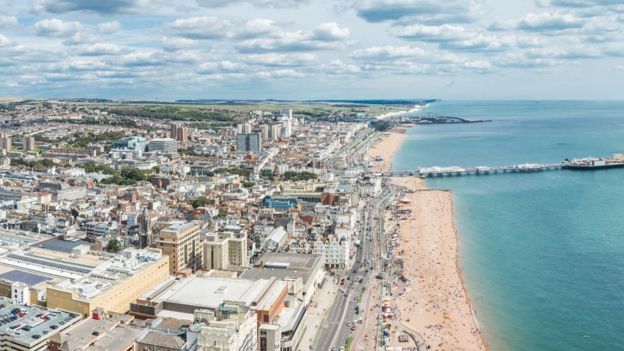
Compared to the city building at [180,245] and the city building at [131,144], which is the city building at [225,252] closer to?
the city building at [180,245]

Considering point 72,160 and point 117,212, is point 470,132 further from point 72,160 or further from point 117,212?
point 117,212

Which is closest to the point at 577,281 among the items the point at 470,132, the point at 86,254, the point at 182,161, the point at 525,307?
the point at 525,307

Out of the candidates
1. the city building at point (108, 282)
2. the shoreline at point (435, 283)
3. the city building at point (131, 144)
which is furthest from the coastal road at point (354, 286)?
the city building at point (131, 144)

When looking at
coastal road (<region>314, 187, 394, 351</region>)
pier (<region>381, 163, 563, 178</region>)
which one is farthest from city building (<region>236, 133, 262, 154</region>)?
coastal road (<region>314, 187, 394, 351</region>)

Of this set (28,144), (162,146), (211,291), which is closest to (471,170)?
(162,146)

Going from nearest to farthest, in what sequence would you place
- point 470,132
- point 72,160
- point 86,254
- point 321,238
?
point 86,254 < point 321,238 < point 72,160 < point 470,132
